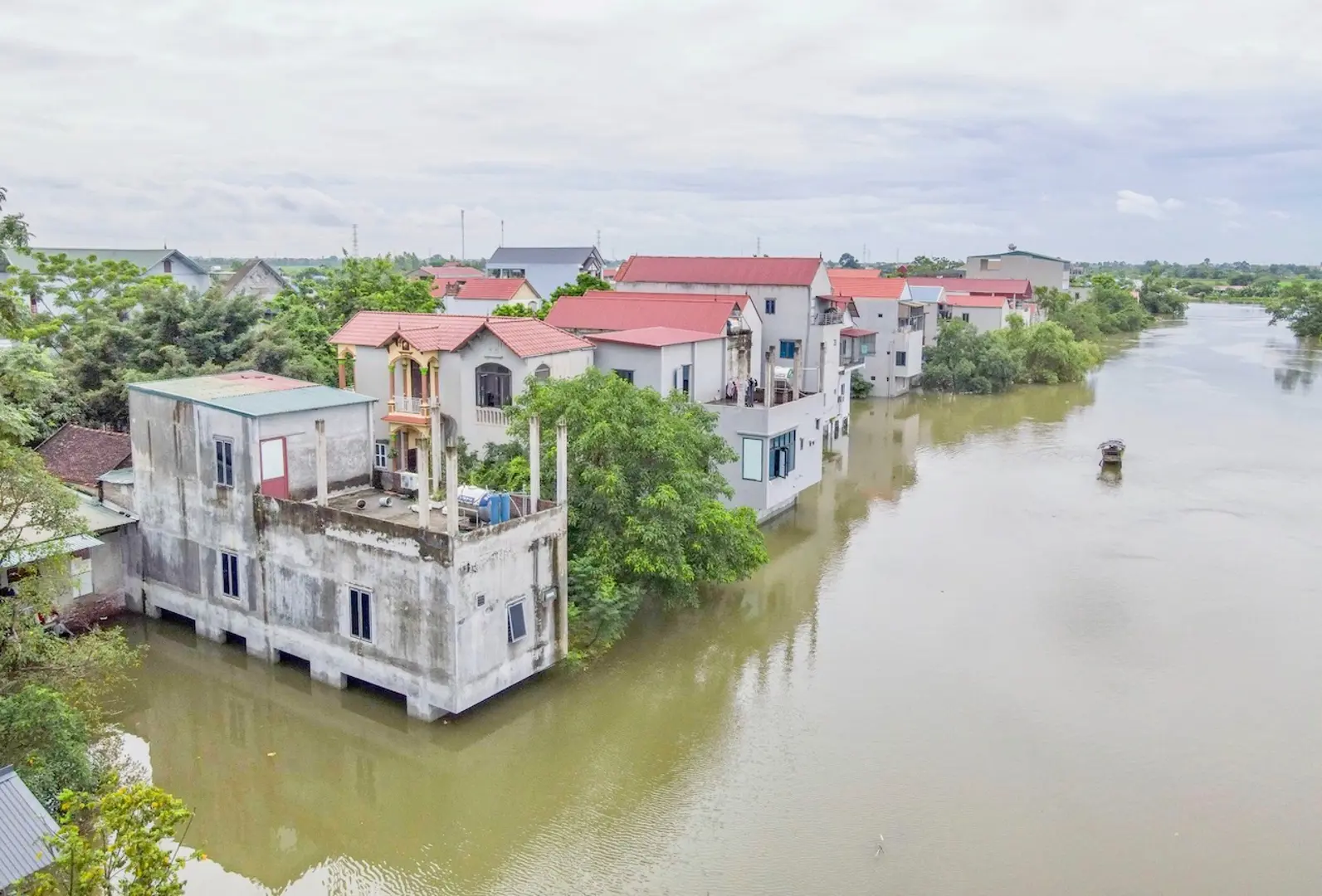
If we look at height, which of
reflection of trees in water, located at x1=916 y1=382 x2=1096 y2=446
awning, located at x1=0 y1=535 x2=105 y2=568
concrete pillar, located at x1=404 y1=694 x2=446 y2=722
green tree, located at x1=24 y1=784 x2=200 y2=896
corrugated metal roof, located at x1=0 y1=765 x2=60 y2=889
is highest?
awning, located at x1=0 y1=535 x2=105 y2=568

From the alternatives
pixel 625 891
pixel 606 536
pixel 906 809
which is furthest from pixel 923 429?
pixel 625 891

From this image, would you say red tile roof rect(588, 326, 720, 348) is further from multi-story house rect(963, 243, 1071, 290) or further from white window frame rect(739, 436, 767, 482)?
multi-story house rect(963, 243, 1071, 290)

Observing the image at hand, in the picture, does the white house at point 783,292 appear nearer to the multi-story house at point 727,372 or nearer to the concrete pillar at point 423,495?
the multi-story house at point 727,372

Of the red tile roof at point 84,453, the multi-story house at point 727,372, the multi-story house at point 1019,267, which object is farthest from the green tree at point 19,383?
the multi-story house at point 1019,267

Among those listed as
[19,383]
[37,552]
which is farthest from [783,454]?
[19,383]

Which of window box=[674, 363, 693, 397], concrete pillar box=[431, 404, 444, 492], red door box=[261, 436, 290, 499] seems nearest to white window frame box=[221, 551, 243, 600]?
red door box=[261, 436, 290, 499]

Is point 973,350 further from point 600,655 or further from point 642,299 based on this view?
point 600,655
